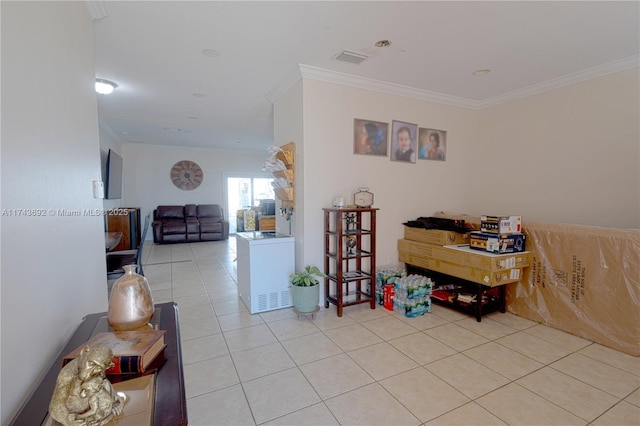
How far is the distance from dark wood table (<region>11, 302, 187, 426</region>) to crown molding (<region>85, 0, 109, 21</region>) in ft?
6.79

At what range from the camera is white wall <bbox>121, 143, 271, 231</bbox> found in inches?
303

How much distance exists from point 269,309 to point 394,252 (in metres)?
1.73

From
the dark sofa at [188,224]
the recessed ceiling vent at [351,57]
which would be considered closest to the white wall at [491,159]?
Result: the recessed ceiling vent at [351,57]

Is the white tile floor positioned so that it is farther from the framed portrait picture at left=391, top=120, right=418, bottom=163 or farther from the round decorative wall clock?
the round decorative wall clock

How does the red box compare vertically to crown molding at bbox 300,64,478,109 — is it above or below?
below


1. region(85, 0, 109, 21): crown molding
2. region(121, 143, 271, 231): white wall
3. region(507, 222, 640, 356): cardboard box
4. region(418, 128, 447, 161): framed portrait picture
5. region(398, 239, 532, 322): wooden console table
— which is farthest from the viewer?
region(121, 143, 271, 231): white wall

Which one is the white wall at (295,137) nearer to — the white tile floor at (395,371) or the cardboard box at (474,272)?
the white tile floor at (395,371)

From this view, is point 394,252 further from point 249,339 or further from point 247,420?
point 247,420

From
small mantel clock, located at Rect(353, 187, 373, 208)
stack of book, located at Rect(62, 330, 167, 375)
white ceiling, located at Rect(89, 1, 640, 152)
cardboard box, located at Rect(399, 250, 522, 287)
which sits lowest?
cardboard box, located at Rect(399, 250, 522, 287)

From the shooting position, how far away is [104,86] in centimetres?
348

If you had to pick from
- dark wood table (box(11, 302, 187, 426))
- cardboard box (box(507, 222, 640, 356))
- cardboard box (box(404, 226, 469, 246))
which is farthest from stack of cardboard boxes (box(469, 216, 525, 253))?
dark wood table (box(11, 302, 187, 426))

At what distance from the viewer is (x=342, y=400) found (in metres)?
1.85

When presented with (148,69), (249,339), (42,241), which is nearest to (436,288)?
(249,339)

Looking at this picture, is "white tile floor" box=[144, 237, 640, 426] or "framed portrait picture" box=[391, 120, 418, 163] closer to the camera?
"white tile floor" box=[144, 237, 640, 426]
